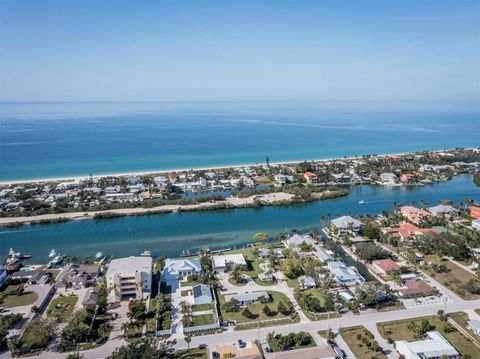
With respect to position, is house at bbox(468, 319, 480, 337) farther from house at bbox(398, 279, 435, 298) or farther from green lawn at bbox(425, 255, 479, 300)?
house at bbox(398, 279, 435, 298)

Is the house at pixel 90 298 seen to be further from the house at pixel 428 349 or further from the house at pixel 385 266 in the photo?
the house at pixel 385 266

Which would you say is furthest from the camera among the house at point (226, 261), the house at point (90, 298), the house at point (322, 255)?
the house at point (322, 255)

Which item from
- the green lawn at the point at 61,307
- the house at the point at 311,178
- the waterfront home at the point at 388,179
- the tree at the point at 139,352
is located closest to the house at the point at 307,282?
the tree at the point at 139,352

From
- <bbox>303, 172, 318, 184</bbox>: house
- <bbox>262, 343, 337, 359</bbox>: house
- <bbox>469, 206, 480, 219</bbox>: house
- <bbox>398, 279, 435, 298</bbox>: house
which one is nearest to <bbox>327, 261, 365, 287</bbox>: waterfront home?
<bbox>398, 279, 435, 298</bbox>: house

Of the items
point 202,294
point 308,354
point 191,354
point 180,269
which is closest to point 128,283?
point 180,269

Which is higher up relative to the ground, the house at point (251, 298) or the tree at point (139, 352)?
the tree at point (139, 352)

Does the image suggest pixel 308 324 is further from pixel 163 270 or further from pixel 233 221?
pixel 233 221

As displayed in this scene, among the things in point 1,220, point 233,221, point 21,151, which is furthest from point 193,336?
point 21,151
